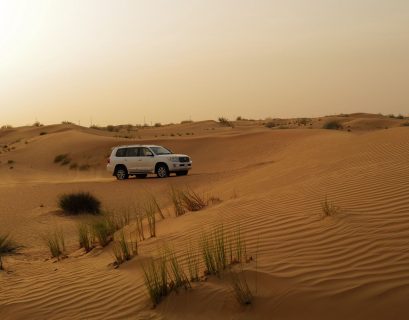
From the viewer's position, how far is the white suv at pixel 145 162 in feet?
92.6

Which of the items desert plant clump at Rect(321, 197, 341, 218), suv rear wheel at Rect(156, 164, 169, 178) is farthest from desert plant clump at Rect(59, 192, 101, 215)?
desert plant clump at Rect(321, 197, 341, 218)

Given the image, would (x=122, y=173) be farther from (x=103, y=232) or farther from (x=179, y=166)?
(x=103, y=232)

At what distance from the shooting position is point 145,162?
28531 mm

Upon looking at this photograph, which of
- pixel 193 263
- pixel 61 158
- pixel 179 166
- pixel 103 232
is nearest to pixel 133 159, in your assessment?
pixel 179 166

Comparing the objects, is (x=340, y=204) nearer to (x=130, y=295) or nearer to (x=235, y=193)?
(x=130, y=295)

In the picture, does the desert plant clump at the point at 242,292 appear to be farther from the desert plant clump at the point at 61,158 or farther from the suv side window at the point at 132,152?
the desert plant clump at the point at 61,158

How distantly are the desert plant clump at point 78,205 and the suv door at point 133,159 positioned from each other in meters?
8.82

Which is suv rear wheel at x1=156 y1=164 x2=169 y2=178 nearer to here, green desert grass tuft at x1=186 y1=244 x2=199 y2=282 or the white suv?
the white suv

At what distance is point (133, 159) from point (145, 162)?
2.39 ft

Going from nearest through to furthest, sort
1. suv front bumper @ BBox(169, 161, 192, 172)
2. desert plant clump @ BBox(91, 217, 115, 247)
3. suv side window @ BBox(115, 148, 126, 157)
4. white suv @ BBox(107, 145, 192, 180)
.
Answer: desert plant clump @ BBox(91, 217, 115, 247) → suv front bumper @ BBox(169, 161, 192, 172) → white suv @ BBox(107, 145, 192, 180) → suv side window @ BBox(115, 148, 126, 157)

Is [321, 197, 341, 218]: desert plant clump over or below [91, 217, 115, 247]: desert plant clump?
over

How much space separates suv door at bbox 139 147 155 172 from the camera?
28.4 meters

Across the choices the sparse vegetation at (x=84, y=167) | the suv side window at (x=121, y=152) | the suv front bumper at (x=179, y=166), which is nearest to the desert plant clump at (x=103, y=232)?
the suv front bumper at (x=179, y=166)

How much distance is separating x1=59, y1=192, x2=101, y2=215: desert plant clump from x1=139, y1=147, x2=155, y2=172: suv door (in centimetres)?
852
